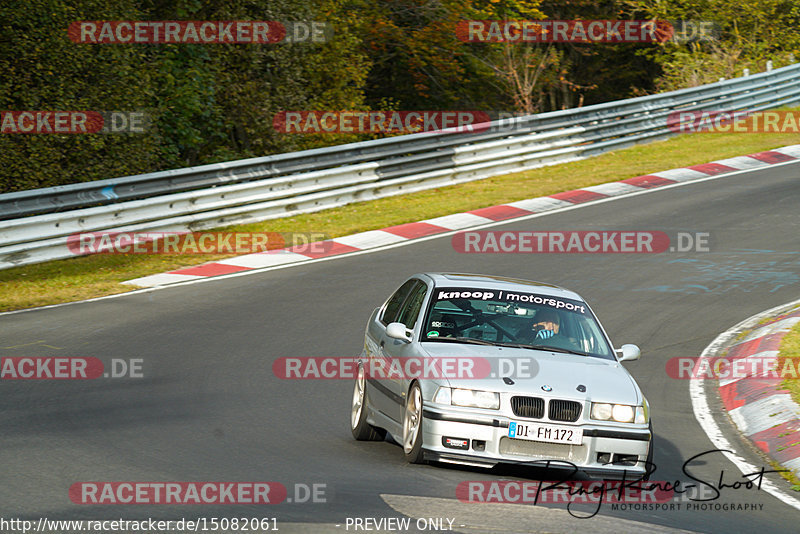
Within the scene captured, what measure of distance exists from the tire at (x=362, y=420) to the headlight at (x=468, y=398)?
1361mm

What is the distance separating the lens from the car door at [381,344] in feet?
27.3

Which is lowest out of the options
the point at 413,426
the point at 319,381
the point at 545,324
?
the point at 319,381

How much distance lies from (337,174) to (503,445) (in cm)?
1406

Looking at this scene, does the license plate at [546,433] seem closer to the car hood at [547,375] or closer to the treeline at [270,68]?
the car hood at [547,375]

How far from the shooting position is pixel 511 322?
27.9 feet

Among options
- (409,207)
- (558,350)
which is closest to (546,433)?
(558,350)

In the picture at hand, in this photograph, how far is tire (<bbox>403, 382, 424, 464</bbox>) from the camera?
7496mm

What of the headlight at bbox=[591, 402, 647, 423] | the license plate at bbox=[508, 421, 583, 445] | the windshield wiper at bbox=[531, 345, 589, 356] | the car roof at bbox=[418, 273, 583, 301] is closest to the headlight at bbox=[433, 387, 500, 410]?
the license plate at bbox=[508, 421, 583, 445]

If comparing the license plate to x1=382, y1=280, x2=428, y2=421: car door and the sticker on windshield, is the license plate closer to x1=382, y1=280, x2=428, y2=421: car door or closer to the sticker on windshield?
x1=382, y1=280, x2=428, y2=421: car door

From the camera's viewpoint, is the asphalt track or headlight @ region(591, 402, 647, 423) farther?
headlight @ region(591, 402, 647, 423)

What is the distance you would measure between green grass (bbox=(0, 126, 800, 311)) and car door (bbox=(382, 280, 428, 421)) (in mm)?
7114

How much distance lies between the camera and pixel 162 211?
1809 centimetres

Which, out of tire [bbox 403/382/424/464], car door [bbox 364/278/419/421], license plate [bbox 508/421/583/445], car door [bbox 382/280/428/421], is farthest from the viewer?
car door [bbox 364/278/419/421]

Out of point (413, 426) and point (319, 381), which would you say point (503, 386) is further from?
point (319, 381)
